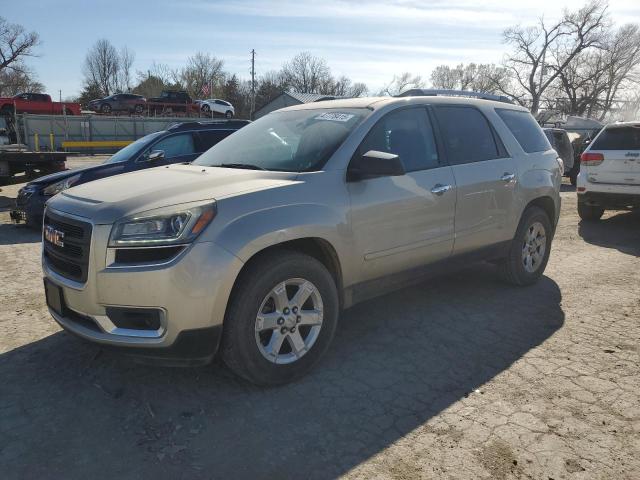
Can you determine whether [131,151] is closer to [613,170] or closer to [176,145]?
[176,145]

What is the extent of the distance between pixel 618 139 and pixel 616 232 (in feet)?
5.26

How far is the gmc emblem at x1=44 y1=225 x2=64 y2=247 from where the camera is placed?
307cm

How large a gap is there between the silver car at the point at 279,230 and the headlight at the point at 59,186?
4564 millimetres

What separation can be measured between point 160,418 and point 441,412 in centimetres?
161

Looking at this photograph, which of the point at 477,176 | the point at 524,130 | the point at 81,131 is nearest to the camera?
the point at 477,176

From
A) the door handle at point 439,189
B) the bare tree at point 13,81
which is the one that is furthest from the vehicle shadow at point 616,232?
the bare tree at point 13,81

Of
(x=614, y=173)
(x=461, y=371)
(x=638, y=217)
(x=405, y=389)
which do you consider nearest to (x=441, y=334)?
(x=461, y=371)

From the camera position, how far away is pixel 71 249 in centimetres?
297

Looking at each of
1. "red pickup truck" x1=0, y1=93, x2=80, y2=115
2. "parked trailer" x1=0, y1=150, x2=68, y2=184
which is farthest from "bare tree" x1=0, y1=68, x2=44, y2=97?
"parked trailer" x1=0, y1=150, x2=68, y2=184

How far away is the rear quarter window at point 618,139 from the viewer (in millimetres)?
8344

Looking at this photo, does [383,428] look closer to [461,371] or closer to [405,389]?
[405,389]

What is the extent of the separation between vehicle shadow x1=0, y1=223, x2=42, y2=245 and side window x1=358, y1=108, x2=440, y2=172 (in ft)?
19.3

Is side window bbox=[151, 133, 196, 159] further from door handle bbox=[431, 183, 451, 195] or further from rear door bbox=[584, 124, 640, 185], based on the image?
rear door bbox=[584, 124, 640, 185]

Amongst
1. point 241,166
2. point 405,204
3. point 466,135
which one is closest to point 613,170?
point 466,135
